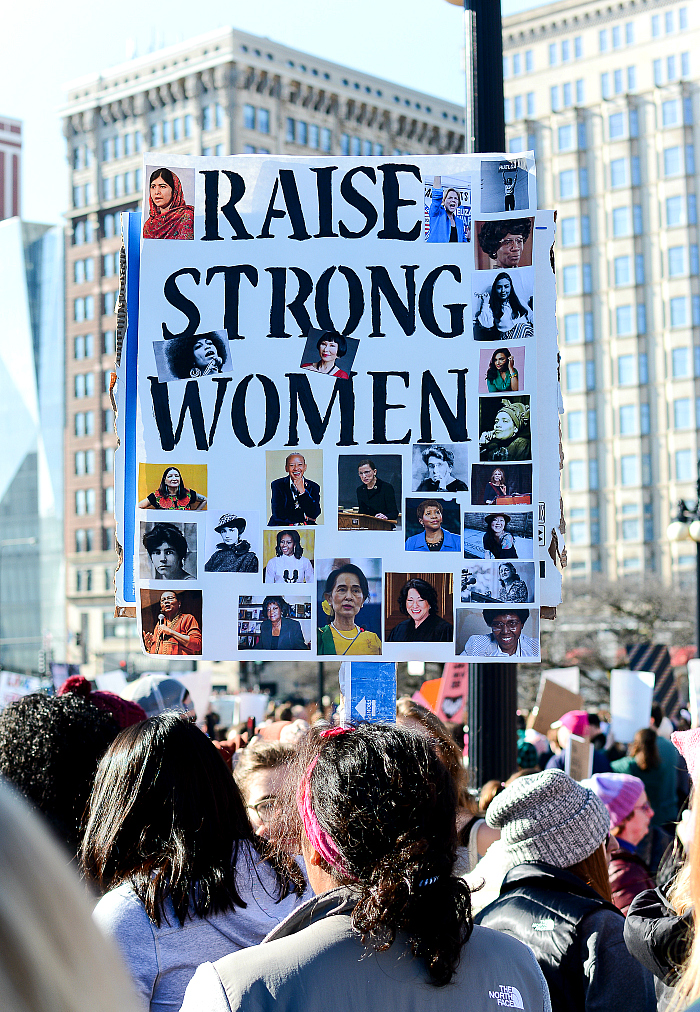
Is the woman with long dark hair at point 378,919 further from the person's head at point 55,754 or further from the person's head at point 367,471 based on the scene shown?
the person's head at point 367,471

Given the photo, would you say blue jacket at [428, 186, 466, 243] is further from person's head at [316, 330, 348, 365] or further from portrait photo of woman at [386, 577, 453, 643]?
portrait photo of woman at [386, 577, 453, 643]

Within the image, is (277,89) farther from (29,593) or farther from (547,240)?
(547,240)

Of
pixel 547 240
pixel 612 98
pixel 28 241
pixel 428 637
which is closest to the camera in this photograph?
pixel 428 637

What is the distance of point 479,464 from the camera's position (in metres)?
3.74

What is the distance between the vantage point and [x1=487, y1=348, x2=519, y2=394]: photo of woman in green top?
3773 millimetres

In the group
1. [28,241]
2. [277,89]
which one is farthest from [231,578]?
[277,89]

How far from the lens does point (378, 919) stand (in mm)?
1802

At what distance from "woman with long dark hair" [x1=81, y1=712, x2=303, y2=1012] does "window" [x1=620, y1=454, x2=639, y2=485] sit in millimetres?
73114

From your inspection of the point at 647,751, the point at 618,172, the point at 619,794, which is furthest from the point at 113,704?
the point at 618,172

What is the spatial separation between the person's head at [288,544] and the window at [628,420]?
72587 mm

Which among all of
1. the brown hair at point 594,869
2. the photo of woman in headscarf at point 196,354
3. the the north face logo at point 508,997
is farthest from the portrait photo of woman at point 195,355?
the the north face logo at point 508,997

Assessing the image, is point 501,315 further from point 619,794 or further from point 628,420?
point 628,420

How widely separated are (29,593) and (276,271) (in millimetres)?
52836

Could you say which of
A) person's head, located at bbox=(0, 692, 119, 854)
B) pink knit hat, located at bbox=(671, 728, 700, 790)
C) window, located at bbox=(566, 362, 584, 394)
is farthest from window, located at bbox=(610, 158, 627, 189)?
pink knit hat, located at bbox=(671, 728, 700, 790)
